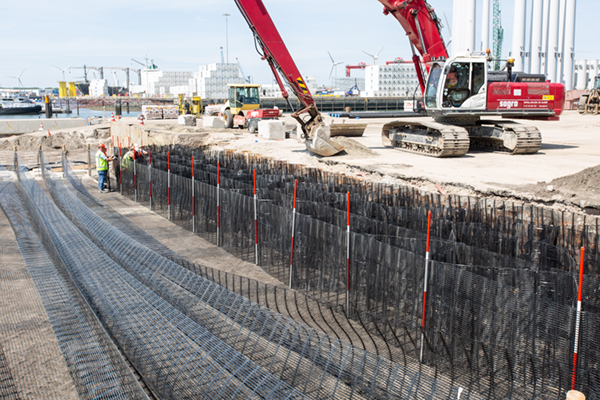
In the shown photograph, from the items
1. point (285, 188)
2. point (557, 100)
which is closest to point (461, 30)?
point (557, 100)

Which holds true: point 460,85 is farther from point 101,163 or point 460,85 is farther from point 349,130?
point 101,163

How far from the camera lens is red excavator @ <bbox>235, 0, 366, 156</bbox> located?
15445 mm

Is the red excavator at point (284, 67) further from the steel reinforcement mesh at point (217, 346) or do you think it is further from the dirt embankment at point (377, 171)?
the steel reinforcement mesh at point (217, 346)

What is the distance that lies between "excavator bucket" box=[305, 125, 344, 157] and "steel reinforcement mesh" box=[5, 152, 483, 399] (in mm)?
10330

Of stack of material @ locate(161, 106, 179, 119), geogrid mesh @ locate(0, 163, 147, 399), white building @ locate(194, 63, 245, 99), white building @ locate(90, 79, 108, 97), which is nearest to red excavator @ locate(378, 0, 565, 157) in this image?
geogrid mesh @ locate(0, 163, 147, 399)

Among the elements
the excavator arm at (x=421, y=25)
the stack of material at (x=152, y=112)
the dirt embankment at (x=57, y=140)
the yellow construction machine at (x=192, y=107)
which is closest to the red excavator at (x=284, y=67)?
the excavator arm at (x=421, y=25)

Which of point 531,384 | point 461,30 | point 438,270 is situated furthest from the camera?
point 461,30

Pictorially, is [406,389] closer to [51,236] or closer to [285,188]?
[285,188]

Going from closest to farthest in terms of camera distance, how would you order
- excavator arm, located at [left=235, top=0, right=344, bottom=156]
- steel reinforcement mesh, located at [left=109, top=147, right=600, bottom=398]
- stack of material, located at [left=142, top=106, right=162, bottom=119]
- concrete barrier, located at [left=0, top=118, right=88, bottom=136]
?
steel reinforcement mesh, located at [left=109, top=147, right=600, bottom=398] → excavator arm, located at [left=235, top=0, right=344, bottom=156] → concrete barrier, located at [left=0, top=118, right=88, bottom=136] → stack of material, located at [left=142, top=106, right=162, bottom=119]

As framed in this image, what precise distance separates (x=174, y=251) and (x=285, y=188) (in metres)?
2.70

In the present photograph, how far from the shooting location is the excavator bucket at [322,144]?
17328mm

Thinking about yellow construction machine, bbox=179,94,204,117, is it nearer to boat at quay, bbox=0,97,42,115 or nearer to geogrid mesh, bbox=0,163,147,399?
geogrid mesh, bbox=0,163,147,399

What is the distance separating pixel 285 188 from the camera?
10734 mm

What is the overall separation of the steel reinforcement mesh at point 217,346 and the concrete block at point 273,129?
17431 mm
